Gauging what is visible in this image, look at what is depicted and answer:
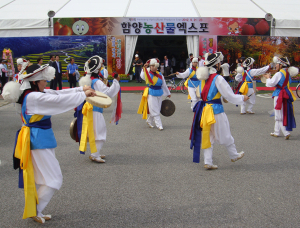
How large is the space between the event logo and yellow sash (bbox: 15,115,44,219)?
1720cm

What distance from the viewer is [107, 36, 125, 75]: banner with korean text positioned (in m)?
19.4

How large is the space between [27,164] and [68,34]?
1761 centimetres

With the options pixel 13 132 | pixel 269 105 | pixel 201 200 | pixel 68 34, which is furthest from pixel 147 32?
pixel 201 200

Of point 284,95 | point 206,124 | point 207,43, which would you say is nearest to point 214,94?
point 206,124

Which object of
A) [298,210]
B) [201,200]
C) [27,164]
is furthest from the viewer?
[201,200]

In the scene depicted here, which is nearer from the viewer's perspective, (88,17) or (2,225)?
(2,225)

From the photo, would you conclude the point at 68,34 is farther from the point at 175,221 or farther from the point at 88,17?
the point at 175,221

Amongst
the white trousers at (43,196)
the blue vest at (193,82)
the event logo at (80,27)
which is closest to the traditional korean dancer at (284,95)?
the blue vest at (193,82)

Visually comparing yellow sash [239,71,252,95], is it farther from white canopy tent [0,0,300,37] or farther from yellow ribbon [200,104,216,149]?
white canopy tent [0,0,300,37]

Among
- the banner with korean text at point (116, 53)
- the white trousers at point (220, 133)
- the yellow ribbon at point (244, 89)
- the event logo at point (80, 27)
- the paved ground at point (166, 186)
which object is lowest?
the paved ground at point (166, 186)

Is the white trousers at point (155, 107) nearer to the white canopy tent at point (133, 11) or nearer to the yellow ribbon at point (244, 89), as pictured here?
the yellow ribbon at point (244, 89)

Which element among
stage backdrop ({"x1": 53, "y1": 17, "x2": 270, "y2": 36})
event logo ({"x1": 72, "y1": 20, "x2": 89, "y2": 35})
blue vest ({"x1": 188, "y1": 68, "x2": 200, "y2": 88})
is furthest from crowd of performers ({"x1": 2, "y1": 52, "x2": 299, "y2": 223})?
event logo ({"x1": 72, "y1": 20, "x2": 89, "y2": 35})

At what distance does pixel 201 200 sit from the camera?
150 inches

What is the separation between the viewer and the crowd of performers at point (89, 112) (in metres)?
3.11
